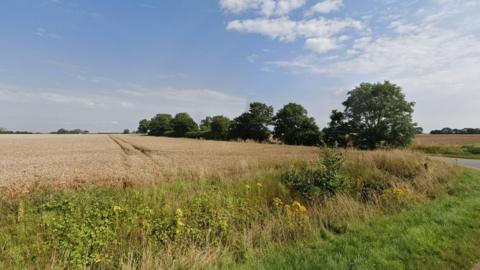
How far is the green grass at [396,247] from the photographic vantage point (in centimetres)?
391

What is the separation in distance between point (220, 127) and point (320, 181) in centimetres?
6276

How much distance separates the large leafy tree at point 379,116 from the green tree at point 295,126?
9.01 meters

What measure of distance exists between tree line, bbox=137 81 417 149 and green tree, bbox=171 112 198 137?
33.7 m

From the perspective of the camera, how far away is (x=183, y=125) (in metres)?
92.9

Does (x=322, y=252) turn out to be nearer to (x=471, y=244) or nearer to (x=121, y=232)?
(x=471, y=244)

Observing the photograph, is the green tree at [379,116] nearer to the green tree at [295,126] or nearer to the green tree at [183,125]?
the green tree at [295,126]

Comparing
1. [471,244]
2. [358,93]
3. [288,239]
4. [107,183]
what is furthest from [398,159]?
[358,93]

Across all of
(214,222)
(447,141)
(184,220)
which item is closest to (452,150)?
A: (447,141)

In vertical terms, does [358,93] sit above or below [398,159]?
above

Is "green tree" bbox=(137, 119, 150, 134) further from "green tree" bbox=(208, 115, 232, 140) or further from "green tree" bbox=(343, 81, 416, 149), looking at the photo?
"green tree" bbox=(343, 81, 416, 149)

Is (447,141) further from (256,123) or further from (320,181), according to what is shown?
(320,181)

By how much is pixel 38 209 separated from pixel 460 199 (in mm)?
12590

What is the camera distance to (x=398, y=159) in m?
12.5

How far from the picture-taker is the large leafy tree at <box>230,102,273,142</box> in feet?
201
